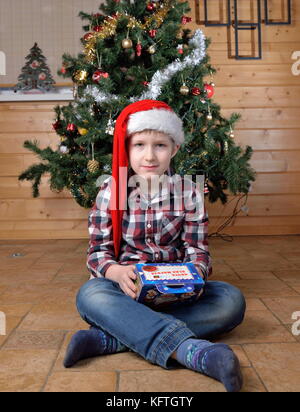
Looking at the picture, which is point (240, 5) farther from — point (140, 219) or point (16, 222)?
point (140, 219)

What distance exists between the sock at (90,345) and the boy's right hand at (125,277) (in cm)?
11

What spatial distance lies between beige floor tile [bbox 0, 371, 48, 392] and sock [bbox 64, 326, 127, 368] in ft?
0.22

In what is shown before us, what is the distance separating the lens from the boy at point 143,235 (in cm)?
107

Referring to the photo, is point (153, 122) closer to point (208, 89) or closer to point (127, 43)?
point (127, 43)

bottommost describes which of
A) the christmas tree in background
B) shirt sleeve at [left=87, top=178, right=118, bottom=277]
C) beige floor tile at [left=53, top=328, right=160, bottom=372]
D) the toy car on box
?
beige floor tile at [left=53, top=328, right=160, bottom=372]

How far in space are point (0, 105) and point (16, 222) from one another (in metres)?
0.82

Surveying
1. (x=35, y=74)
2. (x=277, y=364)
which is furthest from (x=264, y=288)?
(x=35, y=74)

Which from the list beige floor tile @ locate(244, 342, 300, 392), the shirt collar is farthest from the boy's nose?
beige floor tile @ locate(244, 342, 300, 392)

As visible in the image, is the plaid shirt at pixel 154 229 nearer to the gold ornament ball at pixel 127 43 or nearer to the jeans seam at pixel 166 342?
the jeans seam at pixel 166 342

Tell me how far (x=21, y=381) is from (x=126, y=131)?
668mm

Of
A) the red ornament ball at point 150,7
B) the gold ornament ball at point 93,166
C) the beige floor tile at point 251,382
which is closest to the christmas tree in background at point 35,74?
the red ornament ball at point 150,7

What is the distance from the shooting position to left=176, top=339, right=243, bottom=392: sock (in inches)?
32.9

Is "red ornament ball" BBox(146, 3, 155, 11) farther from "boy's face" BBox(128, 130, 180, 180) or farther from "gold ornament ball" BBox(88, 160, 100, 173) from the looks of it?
"boy's face" BBox(128, 130, 180, 180)

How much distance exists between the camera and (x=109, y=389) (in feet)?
2.90
